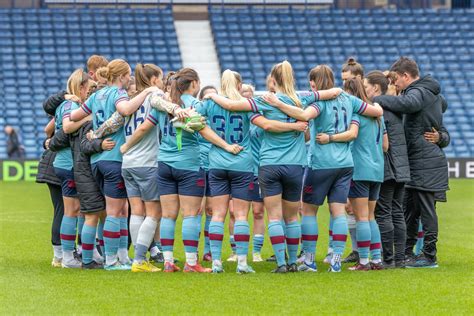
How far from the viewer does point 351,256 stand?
12375mm

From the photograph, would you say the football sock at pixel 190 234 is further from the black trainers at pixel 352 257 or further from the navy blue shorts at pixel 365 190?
the black trainers at pixel 352 257

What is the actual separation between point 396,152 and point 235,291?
270 centimetres

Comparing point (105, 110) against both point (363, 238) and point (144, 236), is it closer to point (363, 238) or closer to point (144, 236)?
point (144, 236)

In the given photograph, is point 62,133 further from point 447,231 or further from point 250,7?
point 250,7

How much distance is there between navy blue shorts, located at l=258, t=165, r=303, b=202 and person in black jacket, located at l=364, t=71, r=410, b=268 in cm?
107

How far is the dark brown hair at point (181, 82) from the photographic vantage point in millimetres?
10742

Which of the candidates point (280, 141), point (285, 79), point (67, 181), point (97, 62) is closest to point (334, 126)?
point (280, 141)

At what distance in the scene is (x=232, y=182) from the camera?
10711 mm

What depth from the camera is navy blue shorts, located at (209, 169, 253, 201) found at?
10.7m


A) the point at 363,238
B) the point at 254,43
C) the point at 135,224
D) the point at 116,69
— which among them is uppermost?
the point at 254,43

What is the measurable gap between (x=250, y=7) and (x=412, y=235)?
27.3m

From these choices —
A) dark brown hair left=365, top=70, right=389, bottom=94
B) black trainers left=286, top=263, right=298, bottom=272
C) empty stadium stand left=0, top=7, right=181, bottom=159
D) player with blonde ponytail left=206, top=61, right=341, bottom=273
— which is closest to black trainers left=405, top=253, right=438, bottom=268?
black trainers left=286, top=263, right=298, bottom=272

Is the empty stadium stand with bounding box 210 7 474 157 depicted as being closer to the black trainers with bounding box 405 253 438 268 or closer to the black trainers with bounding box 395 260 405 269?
the black trainers with bounding box 405 253 438 268

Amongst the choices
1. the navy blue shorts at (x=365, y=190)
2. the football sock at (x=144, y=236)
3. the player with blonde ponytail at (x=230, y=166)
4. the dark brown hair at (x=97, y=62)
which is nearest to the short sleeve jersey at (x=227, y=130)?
the player with blonde ponytail at (x=230, y=166)
